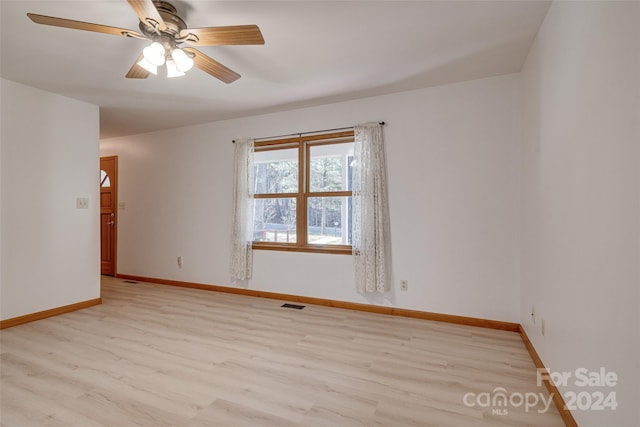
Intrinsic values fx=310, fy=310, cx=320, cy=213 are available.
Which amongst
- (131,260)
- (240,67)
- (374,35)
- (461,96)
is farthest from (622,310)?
(131,260)

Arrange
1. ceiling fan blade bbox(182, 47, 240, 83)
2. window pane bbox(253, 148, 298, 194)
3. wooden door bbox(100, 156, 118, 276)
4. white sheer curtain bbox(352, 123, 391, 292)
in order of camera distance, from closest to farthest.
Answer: ceiling fan blade bbox(182, 47, 240, 83), white sheer curtain bbox(352, 123, 391, 292), window pane bbox(253, 148, 298, 194), wooden door bbox(100, 156, 118, 276)

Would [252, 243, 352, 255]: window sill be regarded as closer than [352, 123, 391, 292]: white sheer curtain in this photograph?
No

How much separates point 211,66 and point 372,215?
2.13 meters

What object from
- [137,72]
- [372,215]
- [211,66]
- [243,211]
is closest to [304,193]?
[243,211]

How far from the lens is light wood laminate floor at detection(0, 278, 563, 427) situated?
1.73 meters

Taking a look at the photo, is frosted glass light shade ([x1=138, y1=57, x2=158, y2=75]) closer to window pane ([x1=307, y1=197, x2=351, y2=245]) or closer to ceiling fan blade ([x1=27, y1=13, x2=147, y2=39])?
ceiling fan blade ([x1=27, y1=13, x2=147, y2=39])

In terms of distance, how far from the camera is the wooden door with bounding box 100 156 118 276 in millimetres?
5461

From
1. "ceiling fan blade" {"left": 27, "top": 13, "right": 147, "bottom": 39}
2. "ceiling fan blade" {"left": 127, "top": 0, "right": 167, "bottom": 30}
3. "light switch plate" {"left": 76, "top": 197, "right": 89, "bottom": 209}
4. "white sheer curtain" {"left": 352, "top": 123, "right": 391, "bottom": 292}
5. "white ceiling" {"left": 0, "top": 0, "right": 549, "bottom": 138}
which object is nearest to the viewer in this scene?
"ceiling fan blade" {"left": 127, "top": 0, "right": 167, "bottom": 30}

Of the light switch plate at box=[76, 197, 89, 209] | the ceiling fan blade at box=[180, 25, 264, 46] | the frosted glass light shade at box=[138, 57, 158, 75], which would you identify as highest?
the ceiling fan blade at box=[180, 25, 264, 46]

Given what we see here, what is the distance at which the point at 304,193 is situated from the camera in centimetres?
401

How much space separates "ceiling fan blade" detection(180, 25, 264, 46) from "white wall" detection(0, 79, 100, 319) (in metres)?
2.52

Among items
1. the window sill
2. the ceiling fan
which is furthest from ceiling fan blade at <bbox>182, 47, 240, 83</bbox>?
the window sill

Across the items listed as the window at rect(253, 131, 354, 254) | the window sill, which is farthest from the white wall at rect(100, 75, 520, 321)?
the window at rect(253, 131, 354, 254)

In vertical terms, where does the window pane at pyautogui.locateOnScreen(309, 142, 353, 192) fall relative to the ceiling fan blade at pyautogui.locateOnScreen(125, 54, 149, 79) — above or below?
below
